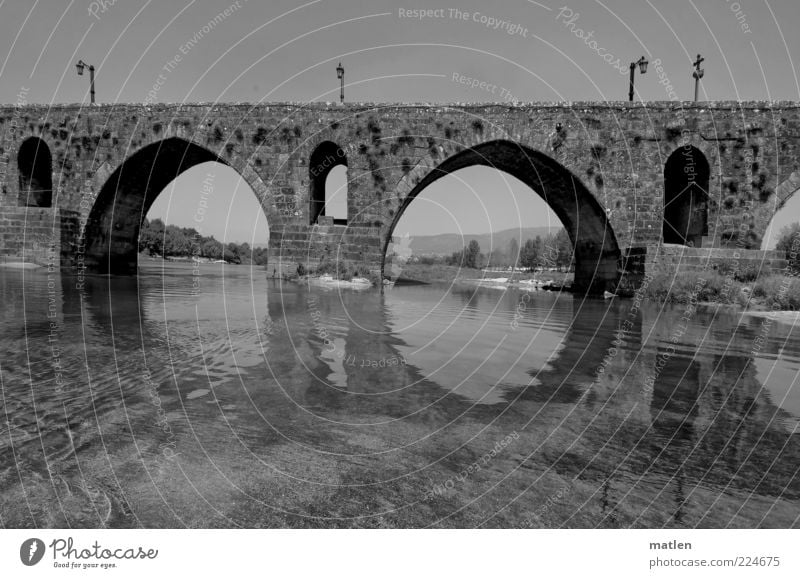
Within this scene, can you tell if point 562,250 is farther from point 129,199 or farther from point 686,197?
point 129,199

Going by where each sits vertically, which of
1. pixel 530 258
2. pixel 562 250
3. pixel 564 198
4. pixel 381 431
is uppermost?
pixel 564 198

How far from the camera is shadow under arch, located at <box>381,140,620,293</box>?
66.9ft

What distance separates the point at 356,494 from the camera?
2516 mm

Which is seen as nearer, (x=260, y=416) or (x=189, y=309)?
(x=260, y=416)

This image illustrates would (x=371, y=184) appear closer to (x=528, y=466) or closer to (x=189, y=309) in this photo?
(x=189, y=309)

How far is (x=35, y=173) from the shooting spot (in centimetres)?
2269

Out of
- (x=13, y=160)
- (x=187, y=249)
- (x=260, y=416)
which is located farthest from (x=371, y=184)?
(x=187, y=249)

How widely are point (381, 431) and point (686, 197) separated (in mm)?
22555

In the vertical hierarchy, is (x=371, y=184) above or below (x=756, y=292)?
above

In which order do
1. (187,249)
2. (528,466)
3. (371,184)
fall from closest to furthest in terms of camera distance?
(528,466) < (371,184) < (187,249)

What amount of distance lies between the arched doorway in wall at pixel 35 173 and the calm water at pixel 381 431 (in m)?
19.3

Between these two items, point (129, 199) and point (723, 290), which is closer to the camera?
point (723, 290)

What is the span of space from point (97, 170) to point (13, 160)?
12.7 ft

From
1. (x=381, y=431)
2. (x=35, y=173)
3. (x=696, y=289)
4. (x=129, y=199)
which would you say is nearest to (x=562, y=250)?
(x=696, y=289)
